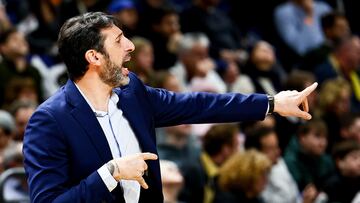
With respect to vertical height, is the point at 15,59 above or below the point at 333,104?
above

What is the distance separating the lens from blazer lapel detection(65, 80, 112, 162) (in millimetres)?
3145

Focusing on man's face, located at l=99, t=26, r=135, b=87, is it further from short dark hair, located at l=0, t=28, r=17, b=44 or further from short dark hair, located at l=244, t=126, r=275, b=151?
short dark hair, located at l=0, t=28, r=17, b=44

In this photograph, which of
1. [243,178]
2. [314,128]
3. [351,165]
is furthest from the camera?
[314,128]

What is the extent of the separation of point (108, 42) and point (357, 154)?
3.89 metres

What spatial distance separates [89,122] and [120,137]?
139 mm

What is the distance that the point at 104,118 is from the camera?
3.22m

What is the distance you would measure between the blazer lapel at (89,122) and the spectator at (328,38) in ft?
20.9

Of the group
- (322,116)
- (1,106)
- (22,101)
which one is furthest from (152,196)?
(322,116)

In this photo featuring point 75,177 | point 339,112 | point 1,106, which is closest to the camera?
point 75,177

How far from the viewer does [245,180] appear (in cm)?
599

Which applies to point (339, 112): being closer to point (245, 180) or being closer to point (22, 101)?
point (245, 180)

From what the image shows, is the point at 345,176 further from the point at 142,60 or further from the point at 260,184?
the point at 142,60

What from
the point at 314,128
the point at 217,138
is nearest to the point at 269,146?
the point at 217,138

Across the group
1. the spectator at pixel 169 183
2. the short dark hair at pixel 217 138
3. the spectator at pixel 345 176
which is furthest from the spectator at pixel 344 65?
the spectator at pixel 169 183
